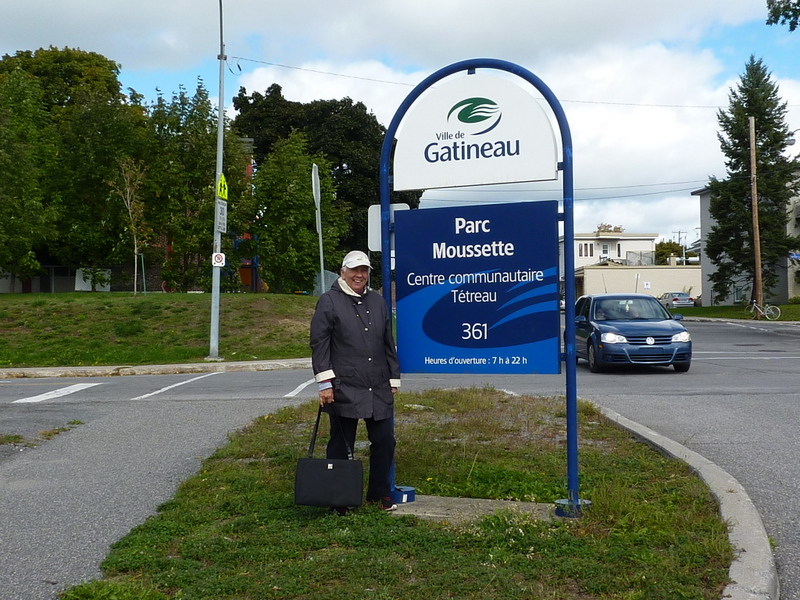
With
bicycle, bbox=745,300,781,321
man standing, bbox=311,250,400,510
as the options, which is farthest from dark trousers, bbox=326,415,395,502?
bicycle, bbox=745,300,781,321

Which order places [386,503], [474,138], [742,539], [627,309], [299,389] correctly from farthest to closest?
[627,309] → [299,389] → [474,138] → [386,503] → [742,539]

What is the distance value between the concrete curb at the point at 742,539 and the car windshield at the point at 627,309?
10.3 metres

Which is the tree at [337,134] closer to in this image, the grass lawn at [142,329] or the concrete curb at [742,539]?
the grass lawn at [142,329]

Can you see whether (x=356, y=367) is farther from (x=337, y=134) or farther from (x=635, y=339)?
(x=337, y=134)

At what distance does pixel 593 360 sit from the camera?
16.9 metres

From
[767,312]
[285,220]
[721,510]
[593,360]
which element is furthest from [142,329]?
[767,312]

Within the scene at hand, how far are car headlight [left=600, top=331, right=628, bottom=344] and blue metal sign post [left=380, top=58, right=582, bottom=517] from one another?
10.8 m

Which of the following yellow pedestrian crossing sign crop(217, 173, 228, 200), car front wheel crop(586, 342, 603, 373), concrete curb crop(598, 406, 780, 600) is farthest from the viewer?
yellow pedestrian crossing sign crop(217, 173, 228, 200)

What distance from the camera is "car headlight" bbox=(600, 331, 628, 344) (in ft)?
53.3

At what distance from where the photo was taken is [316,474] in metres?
5.35

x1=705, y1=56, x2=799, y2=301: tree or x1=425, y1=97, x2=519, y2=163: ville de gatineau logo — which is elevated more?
x1=705, y1=56, x2=799, y2=301: tree

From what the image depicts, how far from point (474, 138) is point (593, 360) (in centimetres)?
1151

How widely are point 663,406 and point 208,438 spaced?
592 cm

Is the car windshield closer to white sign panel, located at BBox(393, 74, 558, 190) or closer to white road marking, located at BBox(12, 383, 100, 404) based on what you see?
white road marking, located at BBox(12, 383, 100, 404)
